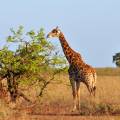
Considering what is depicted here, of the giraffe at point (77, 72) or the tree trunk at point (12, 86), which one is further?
the giraffe at point (77, 72)

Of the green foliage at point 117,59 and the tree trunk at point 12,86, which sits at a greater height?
the green foliage at point 117,59

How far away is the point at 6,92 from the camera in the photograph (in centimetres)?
1642

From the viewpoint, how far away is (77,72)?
54.9ft

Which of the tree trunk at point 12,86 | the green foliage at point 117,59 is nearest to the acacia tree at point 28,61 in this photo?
the tree trunk at point 12,86

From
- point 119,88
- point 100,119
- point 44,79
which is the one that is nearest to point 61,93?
point 119,88

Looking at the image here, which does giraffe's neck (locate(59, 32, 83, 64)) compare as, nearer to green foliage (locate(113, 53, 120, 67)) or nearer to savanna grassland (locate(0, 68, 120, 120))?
savanna grassland (locate(0, 68, 120, 120))

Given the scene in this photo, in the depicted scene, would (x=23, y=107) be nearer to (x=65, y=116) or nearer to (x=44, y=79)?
(x=44, y=79)

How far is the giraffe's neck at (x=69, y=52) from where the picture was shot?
56.3ft

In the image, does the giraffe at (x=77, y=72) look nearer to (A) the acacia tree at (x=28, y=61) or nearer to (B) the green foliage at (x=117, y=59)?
(A) the acacia tree at (x=28, y=61)

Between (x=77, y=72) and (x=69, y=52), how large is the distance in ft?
3.02

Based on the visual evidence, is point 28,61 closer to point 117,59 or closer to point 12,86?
point 12,86

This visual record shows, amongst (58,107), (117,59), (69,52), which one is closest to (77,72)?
(69,52)

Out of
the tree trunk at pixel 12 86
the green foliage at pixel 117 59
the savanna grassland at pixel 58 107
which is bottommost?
the savanna grassland at pixel 58 107

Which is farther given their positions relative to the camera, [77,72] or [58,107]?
[77,72]
